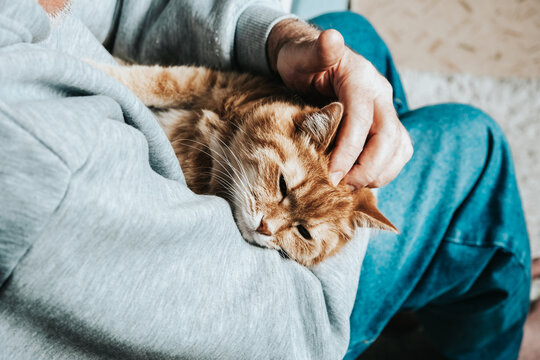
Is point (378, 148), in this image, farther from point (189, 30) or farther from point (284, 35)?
point (189, 30)

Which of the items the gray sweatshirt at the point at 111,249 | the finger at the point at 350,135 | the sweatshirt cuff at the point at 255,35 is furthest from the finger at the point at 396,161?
the sweatshirt cuff at the point at 255,35

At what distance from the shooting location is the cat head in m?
1.01

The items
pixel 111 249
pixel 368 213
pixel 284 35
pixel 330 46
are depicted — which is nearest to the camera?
pixel 111 249

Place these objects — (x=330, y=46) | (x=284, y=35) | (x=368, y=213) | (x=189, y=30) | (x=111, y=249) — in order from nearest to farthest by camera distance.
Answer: (x=111, y=249) < (x=330, y=46) < (x=368, y=213) < (x=284, y=35) < (x=189, y=30)

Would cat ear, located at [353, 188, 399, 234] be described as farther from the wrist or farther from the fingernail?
the wrist

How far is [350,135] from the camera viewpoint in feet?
3.08

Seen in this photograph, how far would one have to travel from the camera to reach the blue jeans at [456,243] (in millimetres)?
1143

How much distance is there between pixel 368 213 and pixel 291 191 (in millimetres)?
221

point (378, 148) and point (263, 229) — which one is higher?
point (378, 148)

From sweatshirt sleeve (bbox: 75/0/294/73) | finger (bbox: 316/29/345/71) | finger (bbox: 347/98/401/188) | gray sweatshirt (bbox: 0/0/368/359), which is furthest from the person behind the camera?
sweatshirt sleeve (bbox: 75/0/294/73)

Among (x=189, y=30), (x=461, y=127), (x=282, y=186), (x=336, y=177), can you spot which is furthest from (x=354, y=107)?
(x=189, y=30)

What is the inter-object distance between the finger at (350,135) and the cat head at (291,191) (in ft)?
0.14

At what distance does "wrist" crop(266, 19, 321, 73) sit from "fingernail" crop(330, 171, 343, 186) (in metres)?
0.42

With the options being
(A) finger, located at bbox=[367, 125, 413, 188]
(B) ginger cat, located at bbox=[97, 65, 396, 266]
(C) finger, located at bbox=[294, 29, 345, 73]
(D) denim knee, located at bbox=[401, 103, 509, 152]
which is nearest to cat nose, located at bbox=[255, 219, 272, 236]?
(B) ginger cat, located at bbox=[97, 65, 396, 266]
